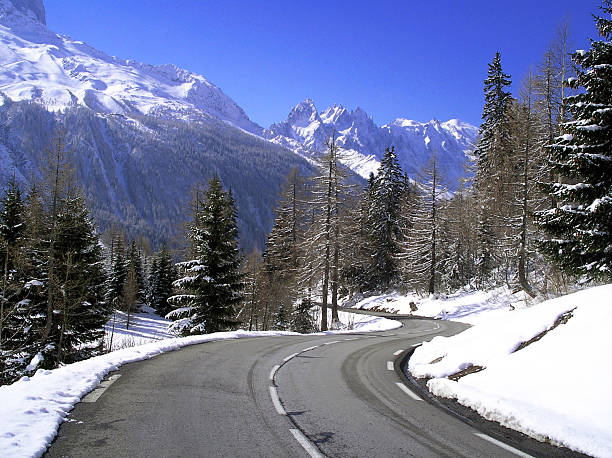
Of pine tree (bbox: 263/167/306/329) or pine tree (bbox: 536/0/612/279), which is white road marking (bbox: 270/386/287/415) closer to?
pine tree (bbox: 536/0/612/279)

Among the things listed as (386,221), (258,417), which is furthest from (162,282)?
(258,417)

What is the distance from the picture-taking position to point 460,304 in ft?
109

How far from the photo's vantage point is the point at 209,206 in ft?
77.7

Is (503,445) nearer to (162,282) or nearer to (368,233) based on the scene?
(368,233)

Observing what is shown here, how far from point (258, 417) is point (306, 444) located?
1.16m

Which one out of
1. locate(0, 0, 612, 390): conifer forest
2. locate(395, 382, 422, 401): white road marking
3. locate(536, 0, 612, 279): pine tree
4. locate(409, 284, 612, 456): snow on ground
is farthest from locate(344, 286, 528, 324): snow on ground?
locate(395, 382, 422, 401): white road marking

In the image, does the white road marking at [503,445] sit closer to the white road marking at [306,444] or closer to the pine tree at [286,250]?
the white road marking at [306,444]

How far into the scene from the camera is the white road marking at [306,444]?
4.38 meters

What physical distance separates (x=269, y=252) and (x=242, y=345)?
39349mm

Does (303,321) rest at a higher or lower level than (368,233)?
lower

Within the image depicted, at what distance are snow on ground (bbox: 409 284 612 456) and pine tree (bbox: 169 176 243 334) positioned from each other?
15420 mm

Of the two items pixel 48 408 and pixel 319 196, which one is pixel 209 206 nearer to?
pixel 319 196

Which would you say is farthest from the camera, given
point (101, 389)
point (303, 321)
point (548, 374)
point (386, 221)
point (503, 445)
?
point (386, 221)

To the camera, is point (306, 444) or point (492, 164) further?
point (492, 164)
